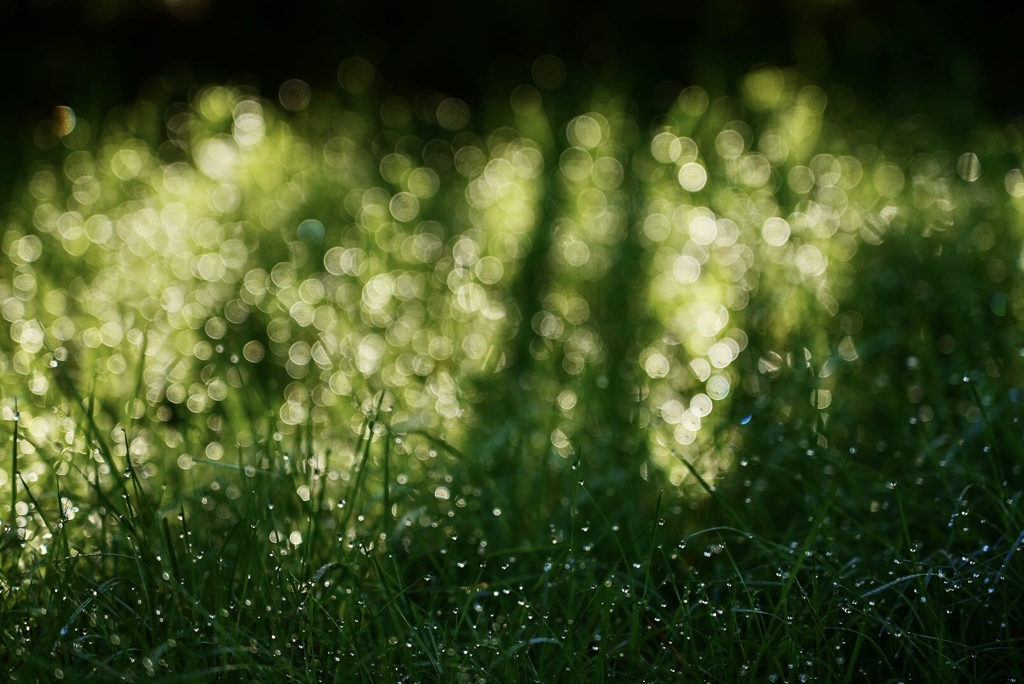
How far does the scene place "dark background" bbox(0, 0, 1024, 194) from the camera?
3.85 m

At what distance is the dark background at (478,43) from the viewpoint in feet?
12.6

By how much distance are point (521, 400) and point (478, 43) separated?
2.55 m

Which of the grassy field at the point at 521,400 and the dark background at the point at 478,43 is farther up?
the dark background at the point at 478,43

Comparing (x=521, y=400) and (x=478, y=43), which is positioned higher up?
(x=478, y=43)

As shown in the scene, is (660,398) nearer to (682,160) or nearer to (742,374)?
(742,374)

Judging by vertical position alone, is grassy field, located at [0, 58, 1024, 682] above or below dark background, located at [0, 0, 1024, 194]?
below

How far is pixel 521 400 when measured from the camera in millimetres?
2076

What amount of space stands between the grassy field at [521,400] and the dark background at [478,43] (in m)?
0.44

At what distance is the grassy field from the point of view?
4.51ft

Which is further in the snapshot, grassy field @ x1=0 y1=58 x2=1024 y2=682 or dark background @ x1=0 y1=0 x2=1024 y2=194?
dark background @ x1=0 y1=0 x2=1024 y2=194

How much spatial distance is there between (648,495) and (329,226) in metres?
1.44

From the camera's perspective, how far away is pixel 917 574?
1.35 metres

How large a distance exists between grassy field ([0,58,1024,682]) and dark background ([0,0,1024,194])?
44cm

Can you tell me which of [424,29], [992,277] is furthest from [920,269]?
[424,29]
